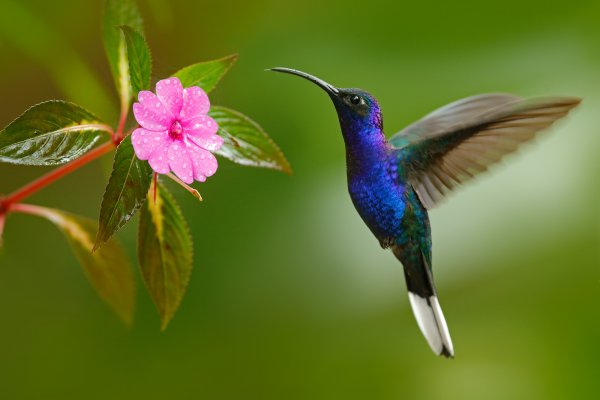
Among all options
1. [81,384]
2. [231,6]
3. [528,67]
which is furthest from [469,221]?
[81,384]

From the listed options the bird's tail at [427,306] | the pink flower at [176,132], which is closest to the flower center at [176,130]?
the pink flower at [176,132]

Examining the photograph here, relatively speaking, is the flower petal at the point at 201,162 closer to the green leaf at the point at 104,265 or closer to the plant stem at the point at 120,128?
the plant stem at the point at 120,128

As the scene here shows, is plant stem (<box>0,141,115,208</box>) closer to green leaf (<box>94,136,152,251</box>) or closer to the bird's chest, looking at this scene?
green leaf (<box>94,136,152,251</box>)

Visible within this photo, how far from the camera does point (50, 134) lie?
568 millimetres

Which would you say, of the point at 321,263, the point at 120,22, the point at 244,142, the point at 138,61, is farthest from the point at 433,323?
the point at 321,263

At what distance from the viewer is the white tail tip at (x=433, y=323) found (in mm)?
591

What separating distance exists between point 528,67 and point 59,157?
163 centimetres

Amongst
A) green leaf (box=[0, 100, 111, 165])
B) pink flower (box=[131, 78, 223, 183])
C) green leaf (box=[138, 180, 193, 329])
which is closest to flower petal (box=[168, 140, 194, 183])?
pink flower (box=[131, 78, 223, 183])

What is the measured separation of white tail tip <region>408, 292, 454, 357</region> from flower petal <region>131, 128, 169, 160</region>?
0.28m

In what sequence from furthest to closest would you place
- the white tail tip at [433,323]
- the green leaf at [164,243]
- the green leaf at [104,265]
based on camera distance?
the green leaf at [104,265]
the green leaf at [164,243]
the white tail tip at [433,323]

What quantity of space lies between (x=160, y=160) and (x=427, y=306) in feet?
1.01

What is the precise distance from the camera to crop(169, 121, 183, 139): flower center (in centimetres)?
50

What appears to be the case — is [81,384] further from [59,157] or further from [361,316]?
[59,157]

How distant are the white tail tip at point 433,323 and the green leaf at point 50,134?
1.06 feet
